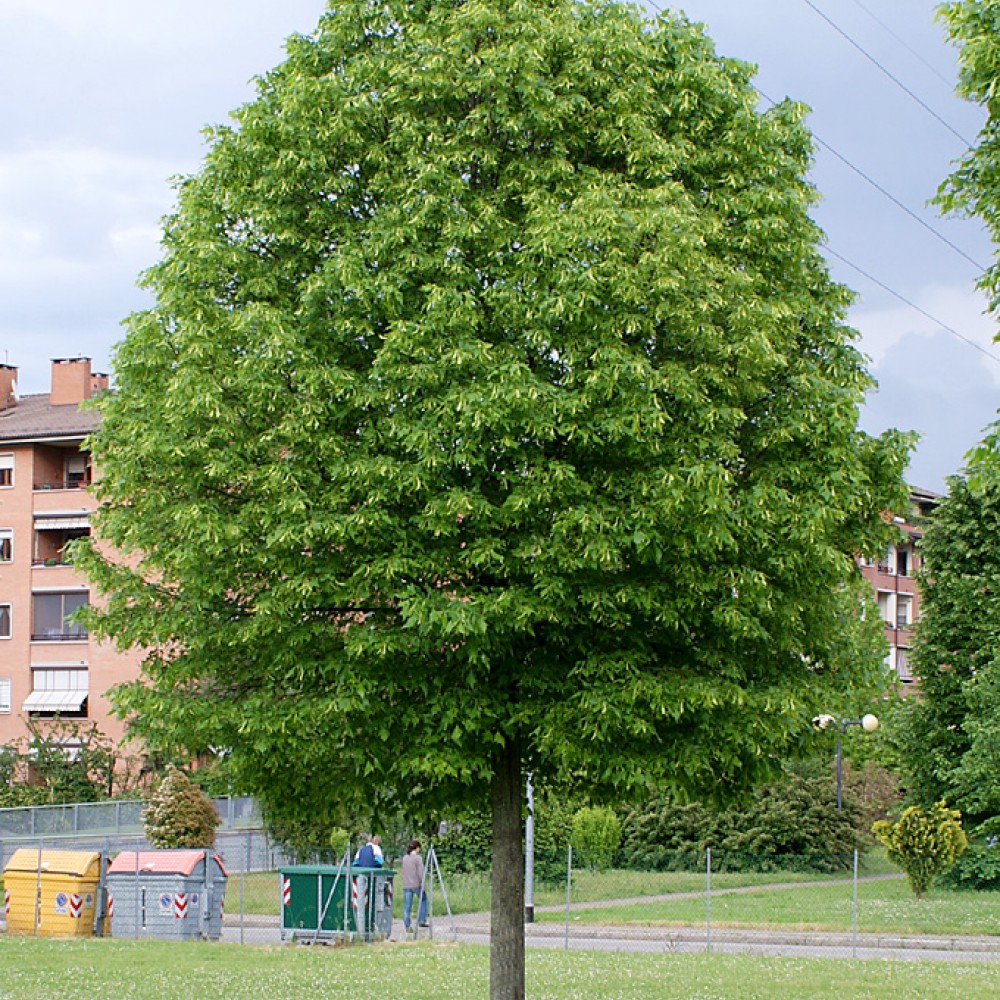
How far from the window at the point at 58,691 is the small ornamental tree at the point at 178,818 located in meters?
22.1

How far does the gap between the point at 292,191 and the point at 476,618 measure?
172 inches

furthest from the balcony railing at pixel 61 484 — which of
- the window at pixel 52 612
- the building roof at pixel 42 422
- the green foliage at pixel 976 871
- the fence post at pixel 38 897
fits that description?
the green foliage at pixel 976 871

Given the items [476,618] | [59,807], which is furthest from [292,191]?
[59,807]

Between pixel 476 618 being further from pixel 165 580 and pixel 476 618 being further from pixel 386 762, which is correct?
pixel 165 580

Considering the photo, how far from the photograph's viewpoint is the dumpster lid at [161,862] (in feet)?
87.3

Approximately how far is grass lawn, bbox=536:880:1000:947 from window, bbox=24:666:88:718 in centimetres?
3336

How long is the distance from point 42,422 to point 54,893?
40182 millimetres

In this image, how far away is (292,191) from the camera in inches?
540

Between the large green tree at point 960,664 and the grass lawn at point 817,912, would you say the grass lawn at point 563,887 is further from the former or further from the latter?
the large green tree at point 960,664

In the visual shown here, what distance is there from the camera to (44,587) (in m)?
62.2

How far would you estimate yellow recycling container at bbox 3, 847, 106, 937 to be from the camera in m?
27.2

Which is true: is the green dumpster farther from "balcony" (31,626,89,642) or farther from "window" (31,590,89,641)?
"window" (31,590,89,641)

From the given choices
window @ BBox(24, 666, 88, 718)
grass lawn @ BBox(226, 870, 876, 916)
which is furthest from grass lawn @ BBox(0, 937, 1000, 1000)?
window @ BBox(24, 666, 88, 718)

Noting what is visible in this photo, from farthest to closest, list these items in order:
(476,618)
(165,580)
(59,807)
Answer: (59,807) → (165,580) → (476,618)
